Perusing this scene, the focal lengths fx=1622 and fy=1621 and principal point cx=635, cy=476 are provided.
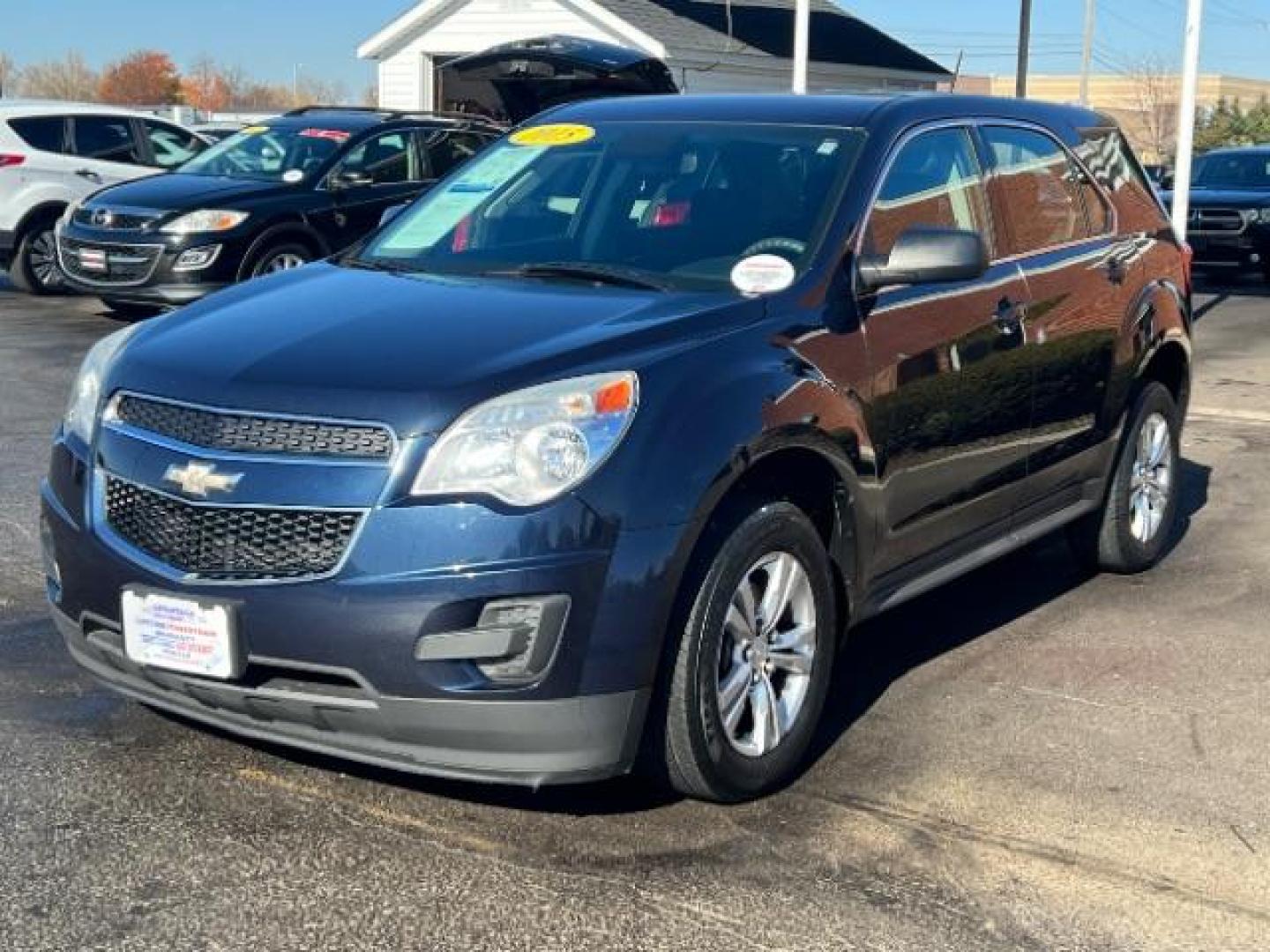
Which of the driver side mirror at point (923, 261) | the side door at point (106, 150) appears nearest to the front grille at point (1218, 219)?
the side door at point (106, 150)

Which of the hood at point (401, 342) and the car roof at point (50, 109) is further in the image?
the car roof at point (50, 109)

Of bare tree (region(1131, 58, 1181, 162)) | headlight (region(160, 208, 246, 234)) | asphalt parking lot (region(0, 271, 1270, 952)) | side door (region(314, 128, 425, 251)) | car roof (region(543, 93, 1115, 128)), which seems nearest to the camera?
asphalt parking lot (region(0, 271, 1270, 952))

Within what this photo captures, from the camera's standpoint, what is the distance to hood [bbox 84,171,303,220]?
12.1 meters

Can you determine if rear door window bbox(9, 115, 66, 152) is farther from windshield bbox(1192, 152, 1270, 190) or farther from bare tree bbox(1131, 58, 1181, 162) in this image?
bare tree bbox(1131, 58, 1181, 162)

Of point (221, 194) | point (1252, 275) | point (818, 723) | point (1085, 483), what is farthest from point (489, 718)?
point (1252, 275)

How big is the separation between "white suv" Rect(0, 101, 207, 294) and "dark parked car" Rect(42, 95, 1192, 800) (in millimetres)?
10406

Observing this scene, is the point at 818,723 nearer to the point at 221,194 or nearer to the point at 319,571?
the point at 319,571

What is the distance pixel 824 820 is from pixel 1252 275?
18352mm

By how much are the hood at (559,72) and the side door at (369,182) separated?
247cm

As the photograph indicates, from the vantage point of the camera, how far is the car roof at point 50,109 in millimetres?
14672

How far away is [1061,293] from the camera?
5355 mm

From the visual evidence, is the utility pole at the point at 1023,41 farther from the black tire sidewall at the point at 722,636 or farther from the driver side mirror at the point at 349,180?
the black tire sidewall at the point at 722,636

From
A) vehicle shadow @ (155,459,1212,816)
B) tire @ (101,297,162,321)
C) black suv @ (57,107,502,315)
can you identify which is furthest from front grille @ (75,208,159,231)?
vehicle shadow @ (155,459,1212,816)

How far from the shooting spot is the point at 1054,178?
5684 mm
